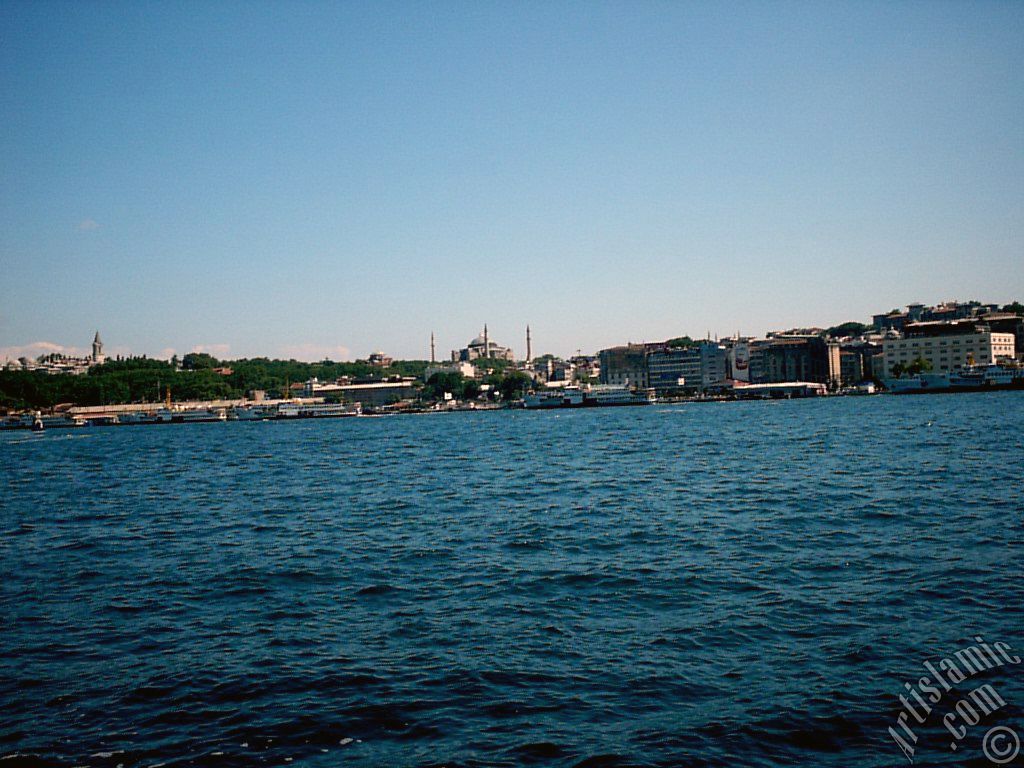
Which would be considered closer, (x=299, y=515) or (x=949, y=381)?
(x=299, y=515)

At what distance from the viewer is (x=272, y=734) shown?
7297mm

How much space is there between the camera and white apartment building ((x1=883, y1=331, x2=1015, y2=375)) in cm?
12006

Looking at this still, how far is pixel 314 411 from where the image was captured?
131 meters

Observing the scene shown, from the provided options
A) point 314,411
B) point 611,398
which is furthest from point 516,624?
point 314,411

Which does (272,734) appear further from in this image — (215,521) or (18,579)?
(215,521)

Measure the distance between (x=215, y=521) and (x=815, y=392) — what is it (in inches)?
4601

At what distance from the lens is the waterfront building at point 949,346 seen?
395 feet

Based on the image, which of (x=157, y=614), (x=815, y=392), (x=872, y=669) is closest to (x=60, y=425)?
Answer: (x=815, y=392)

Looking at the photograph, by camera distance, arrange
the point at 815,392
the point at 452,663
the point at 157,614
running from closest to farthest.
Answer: the point at 452,663 < the point at 157,614 < the point at 815,392

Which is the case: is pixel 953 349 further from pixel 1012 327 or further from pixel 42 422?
pixel 42 422

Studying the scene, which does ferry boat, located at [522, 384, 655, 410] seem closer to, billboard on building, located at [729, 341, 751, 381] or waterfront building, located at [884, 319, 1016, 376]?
billboard on building, located at [729, 341, 751, 381]

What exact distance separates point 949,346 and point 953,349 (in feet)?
2.26

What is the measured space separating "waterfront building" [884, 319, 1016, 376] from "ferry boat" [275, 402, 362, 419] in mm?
84886

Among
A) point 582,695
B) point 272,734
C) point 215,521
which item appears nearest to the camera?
point 272,734
